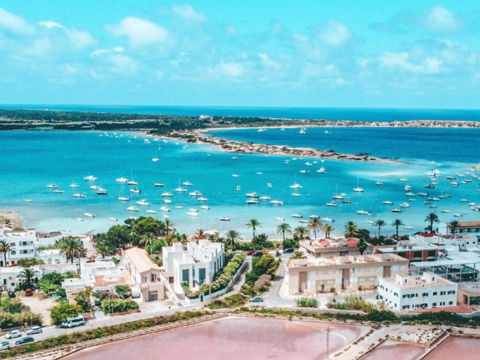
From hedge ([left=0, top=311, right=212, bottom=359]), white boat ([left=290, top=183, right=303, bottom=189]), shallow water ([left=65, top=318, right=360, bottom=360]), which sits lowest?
shallow water ([left=65, top=318, right=360, bottom=360])

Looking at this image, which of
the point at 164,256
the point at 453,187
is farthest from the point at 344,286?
the point at 453,187

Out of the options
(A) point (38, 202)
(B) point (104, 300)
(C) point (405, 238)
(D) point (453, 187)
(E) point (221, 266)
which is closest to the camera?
(B) point (104, 300)

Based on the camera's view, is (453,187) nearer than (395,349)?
No

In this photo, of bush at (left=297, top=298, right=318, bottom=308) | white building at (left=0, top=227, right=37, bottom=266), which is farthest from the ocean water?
bush at (left=297, top=298, right=318, bottom=308)

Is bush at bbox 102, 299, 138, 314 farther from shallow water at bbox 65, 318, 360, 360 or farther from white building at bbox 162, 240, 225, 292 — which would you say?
white building at bbox 162, 240, 225, 292

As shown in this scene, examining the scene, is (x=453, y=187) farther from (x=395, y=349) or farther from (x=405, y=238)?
(x=395, y=349)

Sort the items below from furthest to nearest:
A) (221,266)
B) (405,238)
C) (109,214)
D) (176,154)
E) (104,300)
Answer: (176,154)
(109,214)
(405,238)
(221,266)
(104,300)
